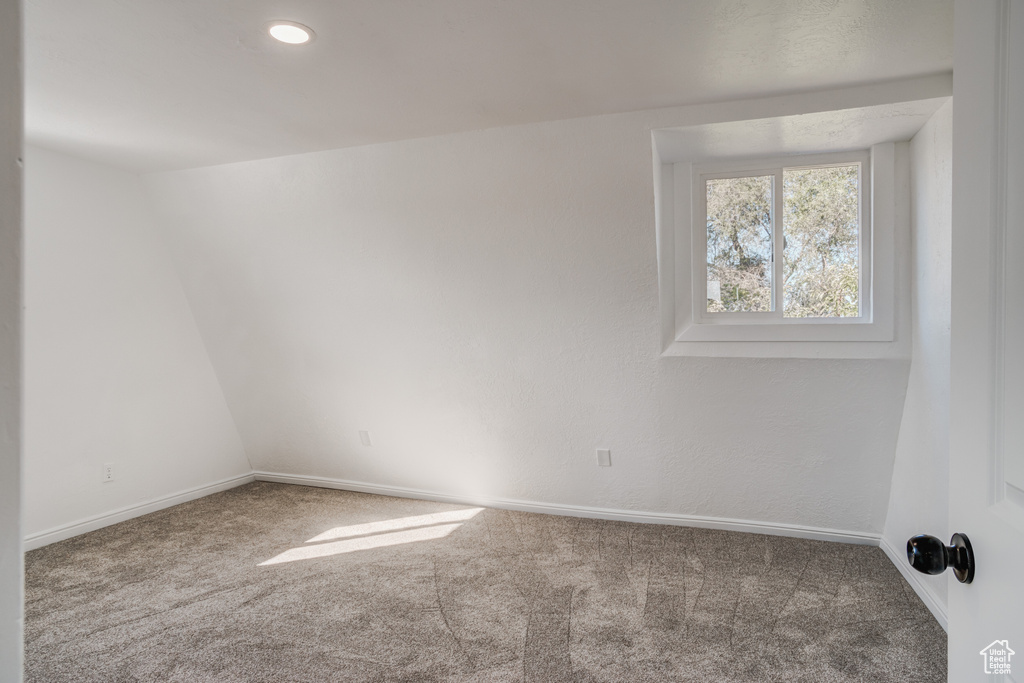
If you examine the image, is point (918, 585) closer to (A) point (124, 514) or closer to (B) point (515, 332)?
(B) point (515, 332)

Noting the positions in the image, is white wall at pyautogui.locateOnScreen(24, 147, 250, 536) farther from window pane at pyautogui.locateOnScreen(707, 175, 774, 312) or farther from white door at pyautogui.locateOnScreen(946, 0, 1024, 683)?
white door at pyautogui.locateOnScreen(946, 0, 1024, 683)

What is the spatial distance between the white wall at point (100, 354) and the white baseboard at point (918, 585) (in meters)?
4.76

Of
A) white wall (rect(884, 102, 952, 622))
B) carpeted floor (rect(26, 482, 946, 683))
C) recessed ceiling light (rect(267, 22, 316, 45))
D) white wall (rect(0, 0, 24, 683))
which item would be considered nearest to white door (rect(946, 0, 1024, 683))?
white wall (rect(0, 0, 24, 683))

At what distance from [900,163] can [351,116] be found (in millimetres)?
2769

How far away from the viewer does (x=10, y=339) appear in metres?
0.84

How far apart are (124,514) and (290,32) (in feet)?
12.4

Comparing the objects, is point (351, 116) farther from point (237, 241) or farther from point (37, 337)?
point (37, 337)

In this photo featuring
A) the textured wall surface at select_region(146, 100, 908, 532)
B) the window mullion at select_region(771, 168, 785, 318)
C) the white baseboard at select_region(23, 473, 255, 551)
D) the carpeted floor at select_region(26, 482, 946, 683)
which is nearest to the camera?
the carpeted floor at select_region(26, 482, 946, 683)

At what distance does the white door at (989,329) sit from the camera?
28.2 inches

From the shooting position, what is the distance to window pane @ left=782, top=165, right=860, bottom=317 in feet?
10.9

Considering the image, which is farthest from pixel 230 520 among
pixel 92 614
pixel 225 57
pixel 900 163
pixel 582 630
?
pixel 900 163

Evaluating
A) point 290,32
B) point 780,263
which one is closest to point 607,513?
point 780,263

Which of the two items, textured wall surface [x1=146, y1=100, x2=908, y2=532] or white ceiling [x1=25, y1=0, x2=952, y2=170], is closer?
white ceiling [x1=25, y1=0, x2=952, y2=170]

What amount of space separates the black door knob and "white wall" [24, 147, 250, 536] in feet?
14.4
